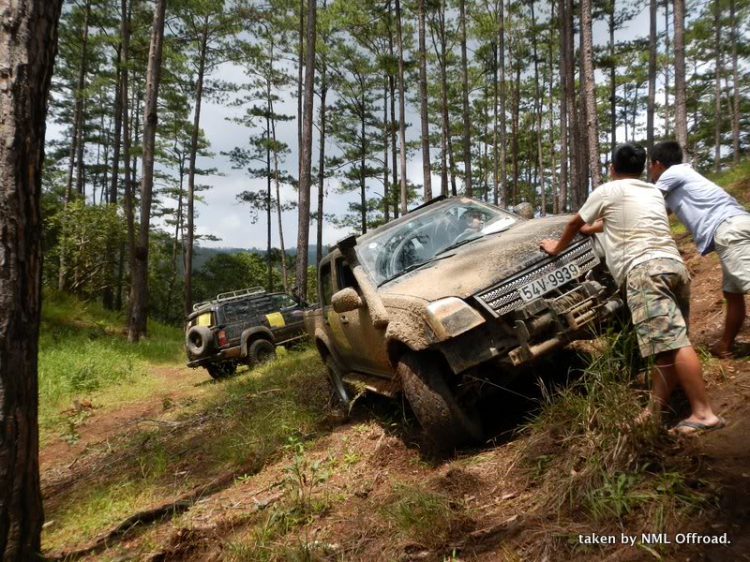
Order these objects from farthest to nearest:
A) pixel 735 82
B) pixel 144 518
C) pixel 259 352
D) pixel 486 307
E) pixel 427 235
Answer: pixel 735 82 < pixel 259 352 < pixel 427 235 < pixel 144 518 < pixel 486 307

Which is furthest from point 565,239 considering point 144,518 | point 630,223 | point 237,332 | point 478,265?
point 237,332

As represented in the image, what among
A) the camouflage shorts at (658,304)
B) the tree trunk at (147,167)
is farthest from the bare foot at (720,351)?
the tree trunk at (147,167)

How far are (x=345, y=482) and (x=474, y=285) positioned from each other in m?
1.80

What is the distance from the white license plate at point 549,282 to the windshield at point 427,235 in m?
1.13

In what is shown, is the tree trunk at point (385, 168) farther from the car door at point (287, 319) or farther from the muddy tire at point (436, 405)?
the muddy tire at point (436, 405)

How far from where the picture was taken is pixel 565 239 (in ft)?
10.6

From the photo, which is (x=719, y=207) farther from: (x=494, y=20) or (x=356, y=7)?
(x=494, y=20)

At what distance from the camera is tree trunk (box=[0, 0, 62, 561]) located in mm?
2955

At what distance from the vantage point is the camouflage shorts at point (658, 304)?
8.56ft

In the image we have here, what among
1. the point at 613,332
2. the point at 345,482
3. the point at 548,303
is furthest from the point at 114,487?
the point at 613,332

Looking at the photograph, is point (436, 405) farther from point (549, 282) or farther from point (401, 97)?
point (401, 97)

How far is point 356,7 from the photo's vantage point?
723 inches

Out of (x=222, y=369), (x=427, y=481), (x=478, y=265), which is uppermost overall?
(x=478, y=265)

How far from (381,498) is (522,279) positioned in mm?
1770
